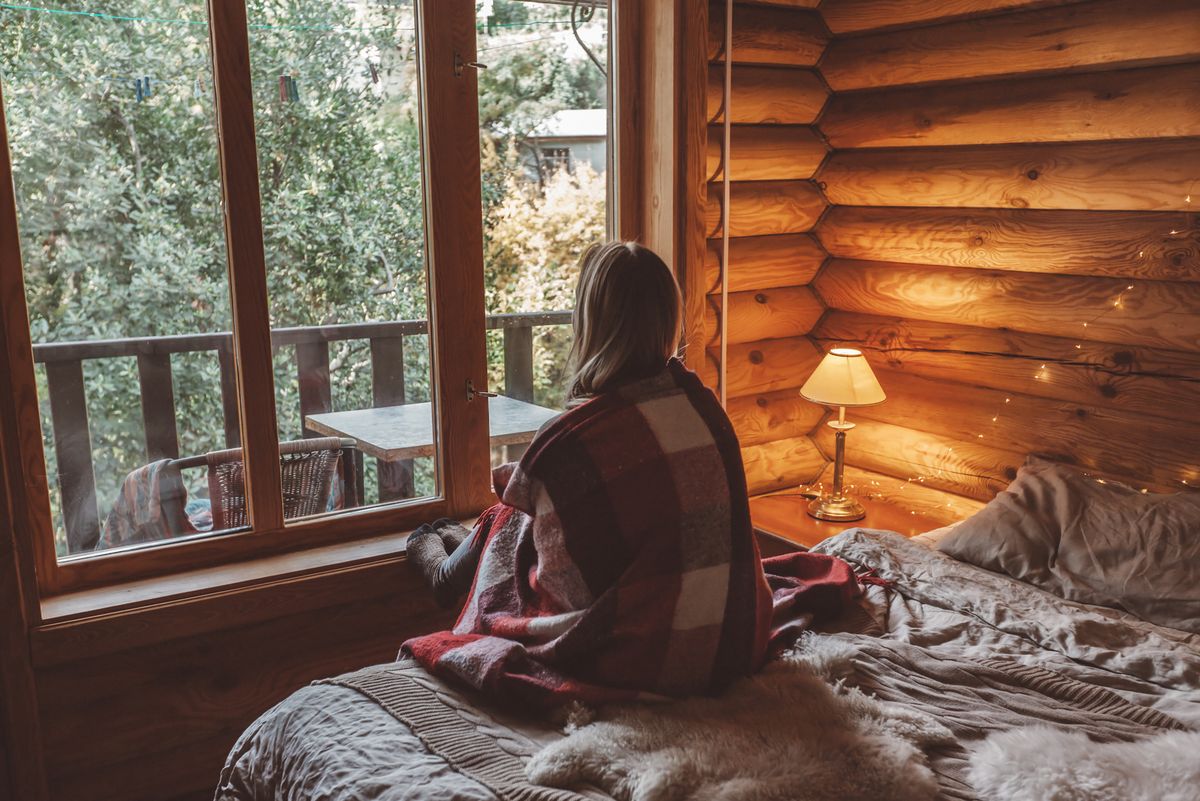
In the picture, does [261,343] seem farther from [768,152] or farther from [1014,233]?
[1014,233]

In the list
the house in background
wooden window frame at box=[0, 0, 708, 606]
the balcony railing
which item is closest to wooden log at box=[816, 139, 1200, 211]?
wooden window frame at box=[0, 0, 708, 606]

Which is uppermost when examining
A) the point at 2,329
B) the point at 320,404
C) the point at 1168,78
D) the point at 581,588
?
the point at 1168,78

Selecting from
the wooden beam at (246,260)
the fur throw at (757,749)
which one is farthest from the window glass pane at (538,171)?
the fur throw at (757,749)

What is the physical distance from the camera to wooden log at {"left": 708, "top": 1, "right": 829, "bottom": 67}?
284cm

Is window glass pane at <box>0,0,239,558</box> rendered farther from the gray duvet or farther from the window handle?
the gray duvet

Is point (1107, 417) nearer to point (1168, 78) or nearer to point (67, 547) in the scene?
point (1168, 78)

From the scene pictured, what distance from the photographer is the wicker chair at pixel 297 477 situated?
2.35 metres

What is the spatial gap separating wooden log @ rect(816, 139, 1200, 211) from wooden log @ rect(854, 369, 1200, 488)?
553 millimetres

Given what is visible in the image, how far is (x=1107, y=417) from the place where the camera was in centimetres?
256

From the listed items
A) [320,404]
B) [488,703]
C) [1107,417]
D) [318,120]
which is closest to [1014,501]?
[1107,417]

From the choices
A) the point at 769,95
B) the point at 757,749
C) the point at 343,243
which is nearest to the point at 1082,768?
the point at 757,749

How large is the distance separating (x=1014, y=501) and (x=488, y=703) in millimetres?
1500

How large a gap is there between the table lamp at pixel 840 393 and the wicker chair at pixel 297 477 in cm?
138

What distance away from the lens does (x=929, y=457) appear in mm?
3041
